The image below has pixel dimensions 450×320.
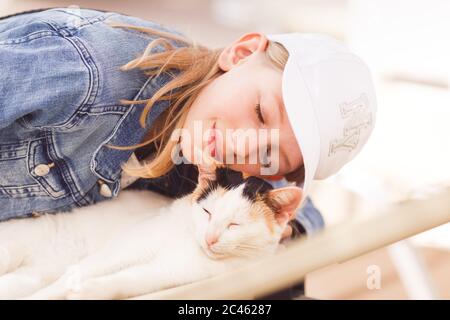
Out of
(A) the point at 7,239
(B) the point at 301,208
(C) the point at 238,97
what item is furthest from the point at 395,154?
(A) the point at 7,239

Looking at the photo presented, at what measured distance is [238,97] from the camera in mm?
646

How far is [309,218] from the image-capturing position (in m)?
0.75

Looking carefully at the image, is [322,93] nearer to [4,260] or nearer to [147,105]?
[147,105]

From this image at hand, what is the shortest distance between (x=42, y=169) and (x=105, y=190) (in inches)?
3.3

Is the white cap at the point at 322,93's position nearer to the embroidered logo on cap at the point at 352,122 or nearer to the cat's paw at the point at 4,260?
the embroidered logo on cap at the point at 352,122

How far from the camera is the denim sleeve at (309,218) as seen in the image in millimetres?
738

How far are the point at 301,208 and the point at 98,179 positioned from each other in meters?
→ 0.28

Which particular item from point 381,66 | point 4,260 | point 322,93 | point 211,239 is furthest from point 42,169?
point 381,66

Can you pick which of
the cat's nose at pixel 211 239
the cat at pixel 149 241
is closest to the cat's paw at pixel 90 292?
the cat at pixel 149 241

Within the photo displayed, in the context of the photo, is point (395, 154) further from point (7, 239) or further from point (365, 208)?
point (7, 239)

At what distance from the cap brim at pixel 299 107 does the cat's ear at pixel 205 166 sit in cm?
11

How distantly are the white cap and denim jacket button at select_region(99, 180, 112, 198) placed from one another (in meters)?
0.26
